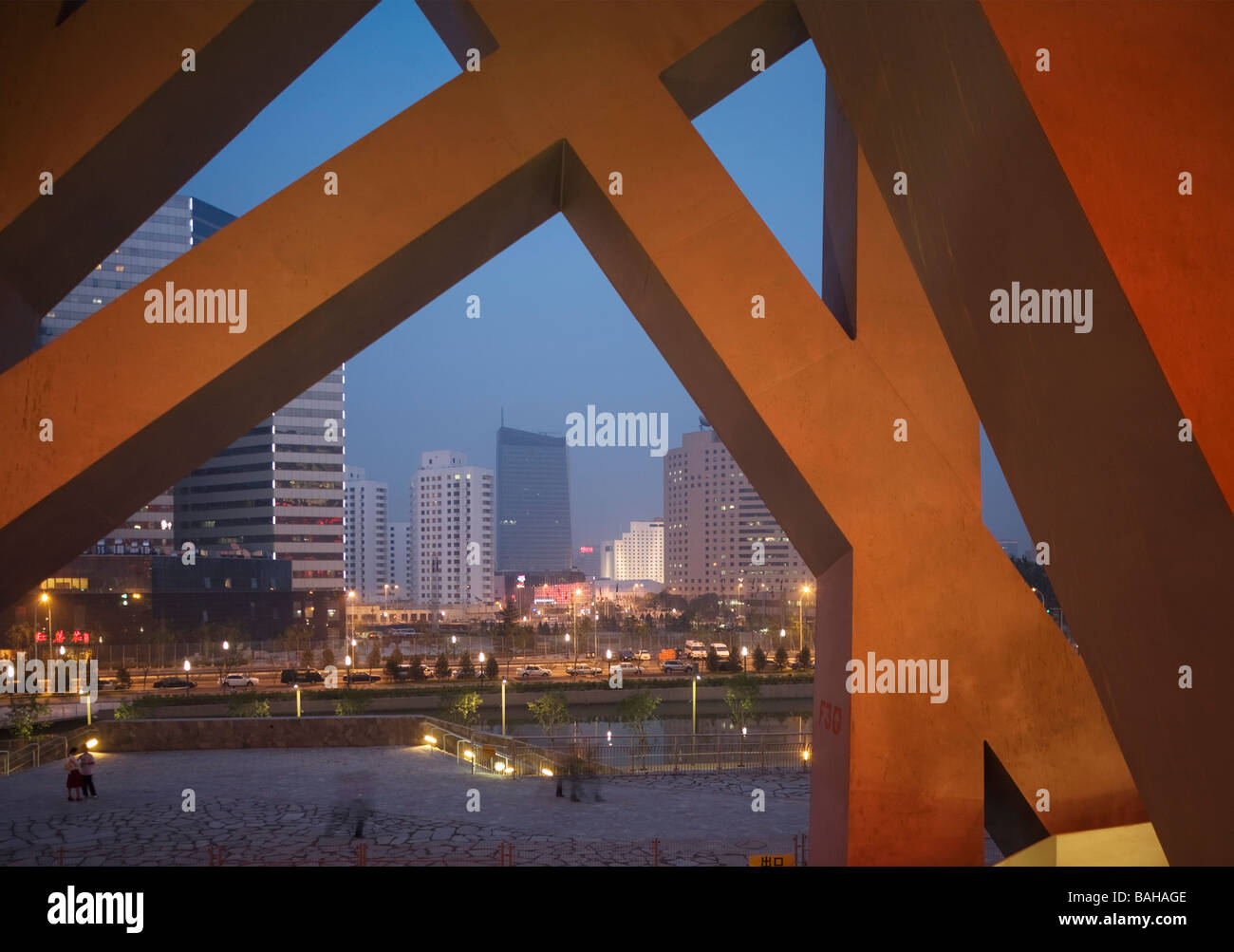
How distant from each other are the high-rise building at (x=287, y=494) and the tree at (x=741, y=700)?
55.6 meters

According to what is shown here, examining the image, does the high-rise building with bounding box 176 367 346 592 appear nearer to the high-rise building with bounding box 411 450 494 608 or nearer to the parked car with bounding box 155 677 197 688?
the high-rise building with bounding box 411 450 494 608

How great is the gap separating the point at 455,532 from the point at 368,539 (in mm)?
53199

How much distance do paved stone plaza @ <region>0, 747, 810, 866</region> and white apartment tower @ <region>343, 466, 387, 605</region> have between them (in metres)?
Result: 159

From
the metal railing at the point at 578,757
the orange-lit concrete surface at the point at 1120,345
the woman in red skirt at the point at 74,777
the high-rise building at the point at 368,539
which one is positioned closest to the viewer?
the orange-lit concrete surface at the point at 1120,345

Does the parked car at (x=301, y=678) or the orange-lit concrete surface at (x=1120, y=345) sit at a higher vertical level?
the orange-lit concrete surface at (x=1120, y=345)

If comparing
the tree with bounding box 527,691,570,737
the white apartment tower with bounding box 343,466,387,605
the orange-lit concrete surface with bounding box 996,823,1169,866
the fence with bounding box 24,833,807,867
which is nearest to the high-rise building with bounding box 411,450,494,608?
the white apartment tower with bounding box 343,466,387,605

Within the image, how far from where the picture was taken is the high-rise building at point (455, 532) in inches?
5221

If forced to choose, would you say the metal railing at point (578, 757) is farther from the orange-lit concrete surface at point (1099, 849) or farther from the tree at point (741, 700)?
the orange-lit concrete surface at point (1099, 849)

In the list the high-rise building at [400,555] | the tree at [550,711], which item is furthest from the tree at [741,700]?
the high-rise building at [400,555]

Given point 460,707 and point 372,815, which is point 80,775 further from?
point 460,707

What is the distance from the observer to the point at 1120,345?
2.06 m
